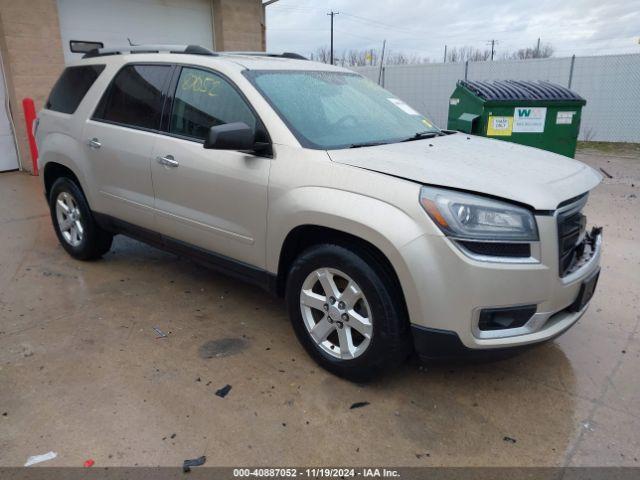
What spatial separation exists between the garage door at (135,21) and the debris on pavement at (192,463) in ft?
27.9

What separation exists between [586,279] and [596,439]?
0.81 meters

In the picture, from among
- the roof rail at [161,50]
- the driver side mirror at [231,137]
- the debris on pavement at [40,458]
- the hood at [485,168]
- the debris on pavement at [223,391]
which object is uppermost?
the roof rail at [161,50]

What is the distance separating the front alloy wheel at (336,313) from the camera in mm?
2839

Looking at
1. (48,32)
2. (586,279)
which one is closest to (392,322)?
(586,279)

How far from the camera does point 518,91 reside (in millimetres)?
6902

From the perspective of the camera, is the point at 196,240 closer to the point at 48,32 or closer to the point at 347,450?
the point at 347,450

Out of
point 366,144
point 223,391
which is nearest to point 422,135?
point 366,144

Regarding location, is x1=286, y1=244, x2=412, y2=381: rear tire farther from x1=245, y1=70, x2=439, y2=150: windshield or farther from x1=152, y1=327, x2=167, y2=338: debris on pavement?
x1=152, y1=327, x2=167, y2=338: debris on pavement

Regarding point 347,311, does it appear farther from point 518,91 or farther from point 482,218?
point 518,91

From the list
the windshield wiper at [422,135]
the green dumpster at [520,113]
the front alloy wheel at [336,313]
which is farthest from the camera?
the green dumpster at [520,113]

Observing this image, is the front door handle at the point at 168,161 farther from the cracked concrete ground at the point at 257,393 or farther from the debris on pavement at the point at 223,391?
the debris on pavement at the point at 223,391

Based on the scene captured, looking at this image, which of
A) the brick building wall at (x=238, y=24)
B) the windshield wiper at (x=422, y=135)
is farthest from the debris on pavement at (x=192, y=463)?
the brick building wall at (x=238, y=24)

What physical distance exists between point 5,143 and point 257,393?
8.28 metres

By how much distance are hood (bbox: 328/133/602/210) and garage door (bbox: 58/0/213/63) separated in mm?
7827
